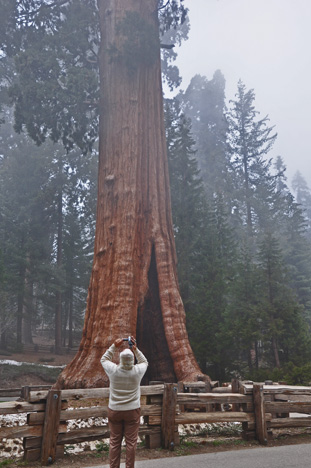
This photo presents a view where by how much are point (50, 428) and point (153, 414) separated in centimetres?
174

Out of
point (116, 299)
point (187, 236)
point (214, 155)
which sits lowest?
point (116, 299)

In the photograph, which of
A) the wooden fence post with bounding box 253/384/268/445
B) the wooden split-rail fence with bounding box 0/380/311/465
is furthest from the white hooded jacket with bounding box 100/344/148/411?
the wooden fence post with bounding box 253/384/268/445

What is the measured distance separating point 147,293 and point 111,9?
379 inches

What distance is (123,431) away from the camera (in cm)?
520

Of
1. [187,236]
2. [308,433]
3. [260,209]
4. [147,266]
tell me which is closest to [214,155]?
[260,209]

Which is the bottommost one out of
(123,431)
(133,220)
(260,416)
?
(260,416)

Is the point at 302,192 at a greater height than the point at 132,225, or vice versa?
the point at 302,192

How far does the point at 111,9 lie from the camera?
14523 mm

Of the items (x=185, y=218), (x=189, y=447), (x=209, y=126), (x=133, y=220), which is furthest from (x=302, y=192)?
(x=189, y=447)

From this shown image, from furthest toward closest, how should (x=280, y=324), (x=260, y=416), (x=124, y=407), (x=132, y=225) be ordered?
(x=280, y=324) < (x=132, y=225) < (x=260, y=416) < (x=124, y=407)

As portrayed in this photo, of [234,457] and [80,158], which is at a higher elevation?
→ [80,158]

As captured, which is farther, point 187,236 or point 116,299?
point 187,236

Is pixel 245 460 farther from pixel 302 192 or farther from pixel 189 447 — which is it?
pixel 302 192

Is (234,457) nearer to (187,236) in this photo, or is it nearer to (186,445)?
(186,445)
